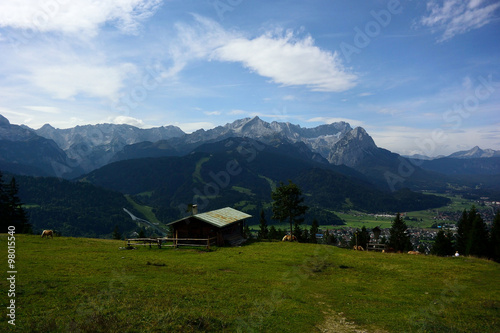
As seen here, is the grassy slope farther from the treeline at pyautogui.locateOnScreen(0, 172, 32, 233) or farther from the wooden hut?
the treeline at pyautogui.locateOnScreen(0, 172, 32, 233)

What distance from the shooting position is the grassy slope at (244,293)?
15.3 metres

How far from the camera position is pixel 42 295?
57.6 ft

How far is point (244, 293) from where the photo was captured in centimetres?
2077

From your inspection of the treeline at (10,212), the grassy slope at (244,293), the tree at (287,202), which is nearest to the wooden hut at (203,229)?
the grassy slope at (244,293)

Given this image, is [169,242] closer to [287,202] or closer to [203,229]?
[203,229]

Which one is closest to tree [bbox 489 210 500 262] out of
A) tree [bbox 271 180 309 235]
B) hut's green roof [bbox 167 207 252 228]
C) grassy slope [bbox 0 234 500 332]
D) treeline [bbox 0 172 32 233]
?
grassy slope [bbox 0 234 500 332]

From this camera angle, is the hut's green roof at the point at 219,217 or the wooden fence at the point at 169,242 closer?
the wooden fence at the point at 169,242

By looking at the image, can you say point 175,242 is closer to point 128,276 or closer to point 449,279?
point 128,276

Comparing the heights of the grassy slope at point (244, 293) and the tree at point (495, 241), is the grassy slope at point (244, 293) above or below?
above

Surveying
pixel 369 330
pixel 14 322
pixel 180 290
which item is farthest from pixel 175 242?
pixel 369 330

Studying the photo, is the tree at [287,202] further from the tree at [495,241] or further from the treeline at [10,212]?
the treeline at [10,212]

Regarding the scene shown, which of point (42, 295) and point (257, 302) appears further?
point (257, 302)

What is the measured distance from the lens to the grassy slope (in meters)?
15.3

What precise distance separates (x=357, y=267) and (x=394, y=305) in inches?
459
